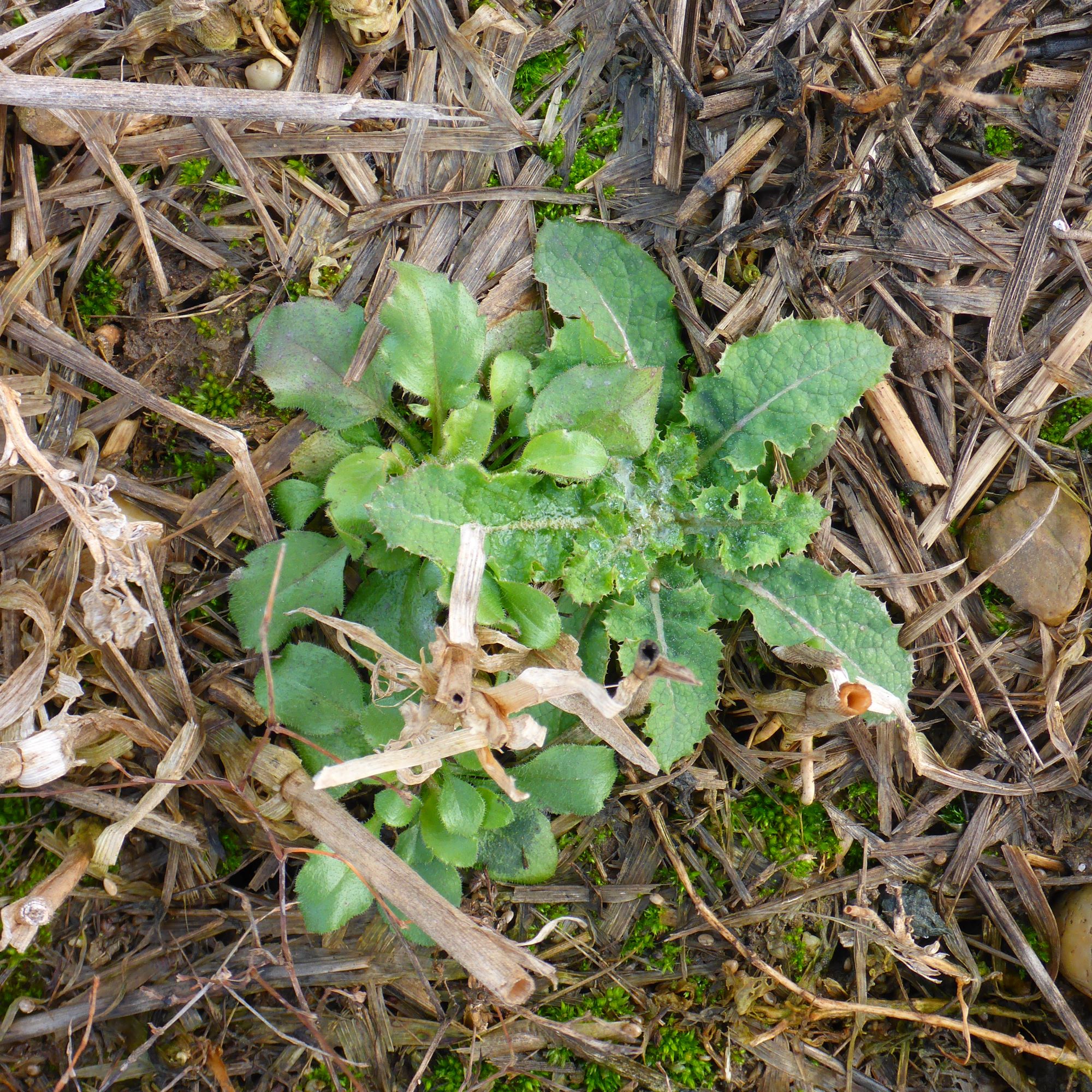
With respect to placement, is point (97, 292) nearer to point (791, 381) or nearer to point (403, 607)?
point (403, 607)

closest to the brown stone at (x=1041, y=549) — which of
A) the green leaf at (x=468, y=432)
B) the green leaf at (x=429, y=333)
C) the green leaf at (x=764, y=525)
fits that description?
the green leaf at (x=764, y=525)

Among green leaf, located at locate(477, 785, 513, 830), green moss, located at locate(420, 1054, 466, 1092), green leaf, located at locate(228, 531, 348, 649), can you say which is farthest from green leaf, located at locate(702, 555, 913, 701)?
green moss, located at locate(420, 1054, 466, 1092)

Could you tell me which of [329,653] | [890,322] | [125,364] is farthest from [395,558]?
[890,322]

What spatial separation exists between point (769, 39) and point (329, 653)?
208 centimetres

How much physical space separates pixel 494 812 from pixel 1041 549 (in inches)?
70.2

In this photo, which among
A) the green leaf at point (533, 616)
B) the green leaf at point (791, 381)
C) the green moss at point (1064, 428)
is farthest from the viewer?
the green moss at point (1064, 428)

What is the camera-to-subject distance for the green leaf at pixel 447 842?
7.36 ft

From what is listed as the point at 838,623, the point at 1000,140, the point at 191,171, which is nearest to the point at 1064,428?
the point at 1000,140

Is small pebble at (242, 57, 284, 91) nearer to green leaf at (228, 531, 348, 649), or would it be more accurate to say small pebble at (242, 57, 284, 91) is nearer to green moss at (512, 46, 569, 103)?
green moss at (512, 46, 569, 103)

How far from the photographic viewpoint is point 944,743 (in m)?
2.65

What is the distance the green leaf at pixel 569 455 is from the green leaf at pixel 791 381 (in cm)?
40

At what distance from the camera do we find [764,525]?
2.39m

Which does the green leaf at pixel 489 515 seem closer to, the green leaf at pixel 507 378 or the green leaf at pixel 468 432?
the green leaf at pixel 468 432

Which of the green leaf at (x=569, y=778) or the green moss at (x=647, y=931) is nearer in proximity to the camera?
the green leaf at (x=569, y=778)
